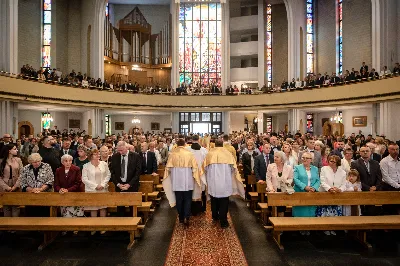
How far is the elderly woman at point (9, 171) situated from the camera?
250 inches

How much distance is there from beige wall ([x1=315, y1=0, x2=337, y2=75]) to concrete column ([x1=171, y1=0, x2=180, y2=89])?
1241 centimetres

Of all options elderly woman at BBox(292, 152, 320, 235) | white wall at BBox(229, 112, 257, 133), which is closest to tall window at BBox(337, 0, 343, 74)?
white wall at BBox(229, 112, 257, 133)

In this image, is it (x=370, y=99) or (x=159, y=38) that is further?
(x=159, y=38)

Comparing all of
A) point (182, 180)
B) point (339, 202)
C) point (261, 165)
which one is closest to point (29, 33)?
point (182, 180)

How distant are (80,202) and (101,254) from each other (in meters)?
1.02

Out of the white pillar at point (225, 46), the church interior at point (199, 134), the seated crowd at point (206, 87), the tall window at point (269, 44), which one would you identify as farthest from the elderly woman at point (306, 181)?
the tall window at point (269, 44)

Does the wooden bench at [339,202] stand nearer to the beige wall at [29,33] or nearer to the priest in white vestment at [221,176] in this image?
the priest in white vestment at [221,176]

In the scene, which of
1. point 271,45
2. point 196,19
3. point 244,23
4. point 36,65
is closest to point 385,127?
point 271,45

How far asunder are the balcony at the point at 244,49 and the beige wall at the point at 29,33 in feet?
55.7

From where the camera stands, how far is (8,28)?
19094 millimetres

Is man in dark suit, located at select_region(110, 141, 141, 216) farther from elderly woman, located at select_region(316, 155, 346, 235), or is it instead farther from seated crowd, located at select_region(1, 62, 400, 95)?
seated crowd, located at select_region(1, 62, 400, 95)

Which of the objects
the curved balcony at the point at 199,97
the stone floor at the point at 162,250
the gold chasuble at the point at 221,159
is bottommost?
the stone floor at the point at 162,250

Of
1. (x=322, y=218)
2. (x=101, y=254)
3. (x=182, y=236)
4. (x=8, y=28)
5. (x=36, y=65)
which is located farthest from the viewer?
(x=36, y=65)

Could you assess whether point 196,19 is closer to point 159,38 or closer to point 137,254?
point 159,38
